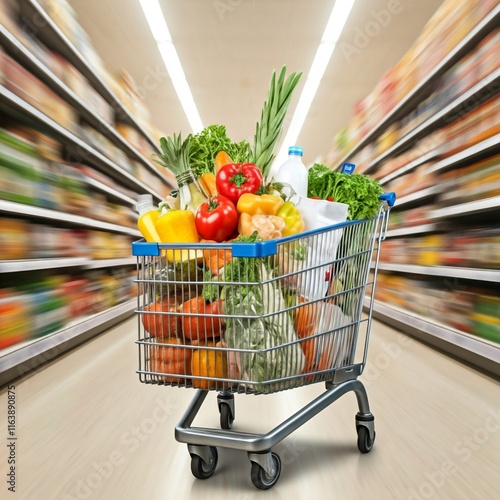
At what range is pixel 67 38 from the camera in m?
2.90

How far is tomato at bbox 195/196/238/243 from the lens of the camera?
3.58 ft

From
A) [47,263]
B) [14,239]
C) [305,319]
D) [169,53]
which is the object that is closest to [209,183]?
[305,319]

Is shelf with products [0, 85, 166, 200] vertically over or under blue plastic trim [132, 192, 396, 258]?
over

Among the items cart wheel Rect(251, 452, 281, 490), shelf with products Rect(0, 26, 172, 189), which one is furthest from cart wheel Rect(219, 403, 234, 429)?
shelf with products Rect(0, 26, 172, 189)

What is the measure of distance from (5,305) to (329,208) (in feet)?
5.75

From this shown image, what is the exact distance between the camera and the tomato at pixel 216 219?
109 cm

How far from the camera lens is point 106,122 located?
3672 millimetres

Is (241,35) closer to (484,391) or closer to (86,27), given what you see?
(86,27)

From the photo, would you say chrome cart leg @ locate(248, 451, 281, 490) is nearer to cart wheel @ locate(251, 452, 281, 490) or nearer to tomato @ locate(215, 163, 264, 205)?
cart wheel @ locate(251, 452, 281, 490)

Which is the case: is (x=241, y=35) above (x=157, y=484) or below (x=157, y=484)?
above

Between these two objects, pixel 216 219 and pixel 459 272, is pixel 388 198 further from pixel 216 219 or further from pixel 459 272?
pixel 459 272

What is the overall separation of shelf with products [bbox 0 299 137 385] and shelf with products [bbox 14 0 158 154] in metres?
1.90

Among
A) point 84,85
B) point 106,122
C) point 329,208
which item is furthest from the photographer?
point 106,122

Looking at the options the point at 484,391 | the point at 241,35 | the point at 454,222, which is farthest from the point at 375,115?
the point at 484,391
